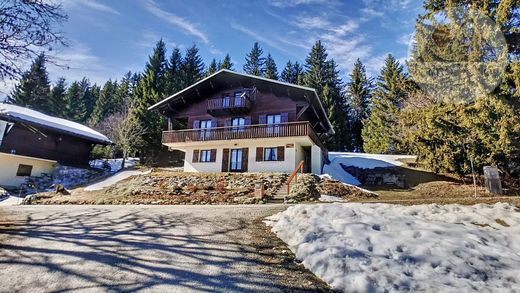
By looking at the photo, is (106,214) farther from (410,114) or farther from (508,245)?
(410,114)

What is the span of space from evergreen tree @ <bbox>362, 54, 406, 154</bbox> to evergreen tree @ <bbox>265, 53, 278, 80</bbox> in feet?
54.1

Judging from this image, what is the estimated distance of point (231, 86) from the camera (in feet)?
79.6

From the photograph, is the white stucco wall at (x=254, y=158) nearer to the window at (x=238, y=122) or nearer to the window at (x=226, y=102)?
the window at (x=238, y=122)

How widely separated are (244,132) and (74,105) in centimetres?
4218

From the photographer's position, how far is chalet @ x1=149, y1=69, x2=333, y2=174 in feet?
67.9

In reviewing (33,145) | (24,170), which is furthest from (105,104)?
(24,170)

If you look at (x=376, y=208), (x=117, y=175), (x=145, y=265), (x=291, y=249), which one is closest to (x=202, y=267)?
(x=145, y=265)

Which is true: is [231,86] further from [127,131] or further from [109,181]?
[127,131]

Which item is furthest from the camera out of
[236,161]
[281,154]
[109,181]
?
[109,181]

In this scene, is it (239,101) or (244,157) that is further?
(239,101)

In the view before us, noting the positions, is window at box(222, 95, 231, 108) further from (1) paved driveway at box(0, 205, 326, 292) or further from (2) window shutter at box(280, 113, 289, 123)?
(1) paved driveway at box(0, 205, 326, 292)

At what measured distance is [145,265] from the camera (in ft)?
14.9

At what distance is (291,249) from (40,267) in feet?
13.7

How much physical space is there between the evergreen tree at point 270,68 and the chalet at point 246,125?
2290cm
